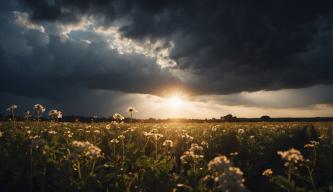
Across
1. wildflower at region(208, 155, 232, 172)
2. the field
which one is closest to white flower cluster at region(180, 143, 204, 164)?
the field

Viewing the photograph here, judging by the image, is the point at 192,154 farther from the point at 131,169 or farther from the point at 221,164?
the point at 131,169

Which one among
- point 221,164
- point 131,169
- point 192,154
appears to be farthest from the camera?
point 131,169

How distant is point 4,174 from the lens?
9445 millimetres

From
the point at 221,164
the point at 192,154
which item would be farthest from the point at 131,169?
the point at 221,164

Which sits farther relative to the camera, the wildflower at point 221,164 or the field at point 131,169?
the field at point 131,169

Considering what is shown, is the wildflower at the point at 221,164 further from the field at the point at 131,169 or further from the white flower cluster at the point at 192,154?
the white flower cluster at the point at 192,154

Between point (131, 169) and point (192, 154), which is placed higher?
point (192, 154)

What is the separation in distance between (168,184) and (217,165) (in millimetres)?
3243

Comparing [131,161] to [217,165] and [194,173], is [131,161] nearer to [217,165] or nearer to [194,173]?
[194,173]

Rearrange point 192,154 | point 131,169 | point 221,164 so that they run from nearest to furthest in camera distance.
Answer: point 221,164 → point 192,154 → point 131,169

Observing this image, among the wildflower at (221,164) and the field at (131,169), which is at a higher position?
the wildflower at (221,164)

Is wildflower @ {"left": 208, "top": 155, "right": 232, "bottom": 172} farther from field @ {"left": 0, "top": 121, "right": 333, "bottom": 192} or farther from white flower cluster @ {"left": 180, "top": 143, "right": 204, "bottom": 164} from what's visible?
white flower cluster @ {"left": 180, "top": 143, "right": 204, "bottom": 164}

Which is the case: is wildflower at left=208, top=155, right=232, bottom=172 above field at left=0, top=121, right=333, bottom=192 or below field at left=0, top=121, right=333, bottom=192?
above

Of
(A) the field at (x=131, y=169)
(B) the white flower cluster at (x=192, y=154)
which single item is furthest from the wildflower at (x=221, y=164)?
(B) the white flower cluster at (x=192, y=154)
